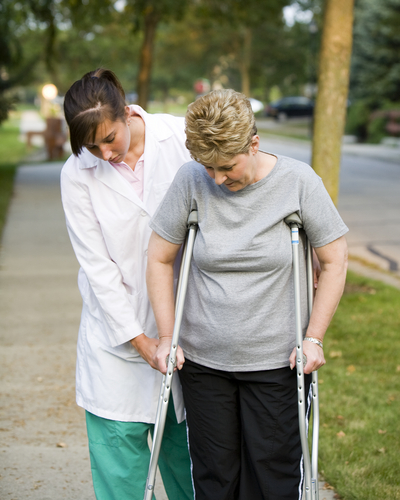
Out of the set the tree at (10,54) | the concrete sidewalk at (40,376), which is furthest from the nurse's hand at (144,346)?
the tree at (10,54)

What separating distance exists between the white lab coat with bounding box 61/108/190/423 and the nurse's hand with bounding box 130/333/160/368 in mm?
35

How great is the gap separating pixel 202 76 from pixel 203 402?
6774 cm

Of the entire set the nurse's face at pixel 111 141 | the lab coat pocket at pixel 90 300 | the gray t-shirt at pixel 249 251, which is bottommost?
the lab coat pocket at pixel 90 300

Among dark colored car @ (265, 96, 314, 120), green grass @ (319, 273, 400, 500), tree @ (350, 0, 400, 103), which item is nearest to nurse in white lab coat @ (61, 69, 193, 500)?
green grass @ (319, 273, 400, 500)

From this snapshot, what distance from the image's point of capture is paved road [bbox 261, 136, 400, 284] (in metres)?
9.01

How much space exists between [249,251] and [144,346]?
24.9 inches

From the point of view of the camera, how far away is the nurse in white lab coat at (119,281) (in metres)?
2.54

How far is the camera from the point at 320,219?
2.30 m

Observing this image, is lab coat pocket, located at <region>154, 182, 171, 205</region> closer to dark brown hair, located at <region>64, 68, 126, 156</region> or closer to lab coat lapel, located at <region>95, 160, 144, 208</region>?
lab coat lapel, located at <region>95, 160, 144, 208</region>

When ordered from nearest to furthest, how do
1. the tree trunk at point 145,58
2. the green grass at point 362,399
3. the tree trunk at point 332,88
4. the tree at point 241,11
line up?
the green grass at point 362,399, the tree trunk at point 332,88, the tree at point 241,11, the tree trunk at point 145,58

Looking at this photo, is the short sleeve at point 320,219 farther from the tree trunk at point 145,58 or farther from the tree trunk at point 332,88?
the tree trunk at point 145,58

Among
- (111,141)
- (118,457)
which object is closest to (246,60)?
(111,141)

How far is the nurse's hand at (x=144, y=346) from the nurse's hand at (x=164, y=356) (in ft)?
0.16

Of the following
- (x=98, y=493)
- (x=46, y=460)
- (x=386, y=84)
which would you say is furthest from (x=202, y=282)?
(x=386, y=84)
